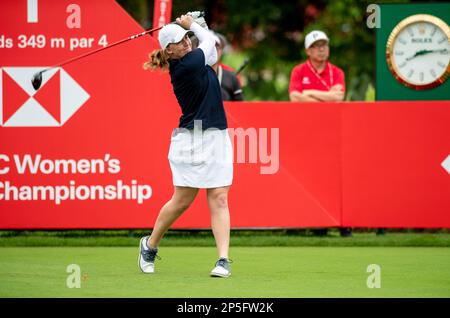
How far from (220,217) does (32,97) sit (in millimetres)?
3667

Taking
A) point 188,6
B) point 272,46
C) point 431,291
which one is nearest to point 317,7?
point 272,46

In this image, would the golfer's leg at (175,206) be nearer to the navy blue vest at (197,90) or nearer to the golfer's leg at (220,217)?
the golfer's leg at (220,217)

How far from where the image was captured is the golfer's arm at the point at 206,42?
921cm

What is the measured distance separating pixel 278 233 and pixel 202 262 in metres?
2.42

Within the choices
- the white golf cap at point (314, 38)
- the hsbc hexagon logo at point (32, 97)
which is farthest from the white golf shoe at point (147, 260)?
the white golf cap at point (314, 38)

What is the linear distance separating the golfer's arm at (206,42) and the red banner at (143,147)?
284cm

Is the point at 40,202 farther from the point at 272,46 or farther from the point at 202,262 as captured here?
the point at 272,46

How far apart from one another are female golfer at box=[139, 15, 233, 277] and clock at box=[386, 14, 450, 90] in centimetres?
415

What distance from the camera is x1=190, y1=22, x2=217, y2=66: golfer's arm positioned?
9.21 meters

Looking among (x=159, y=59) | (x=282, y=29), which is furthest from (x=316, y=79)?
(x=282, y=29)

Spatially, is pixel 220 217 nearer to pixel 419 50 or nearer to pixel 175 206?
pixel 175 206

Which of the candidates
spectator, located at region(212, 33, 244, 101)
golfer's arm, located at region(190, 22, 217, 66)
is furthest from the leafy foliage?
golfer's arm, located at region(190, 22, 217, 66)

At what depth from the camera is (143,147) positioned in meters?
12.3

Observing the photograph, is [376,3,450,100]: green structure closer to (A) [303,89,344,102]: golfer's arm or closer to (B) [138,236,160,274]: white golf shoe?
(A) [303,89,344,102]: golfer's arm
